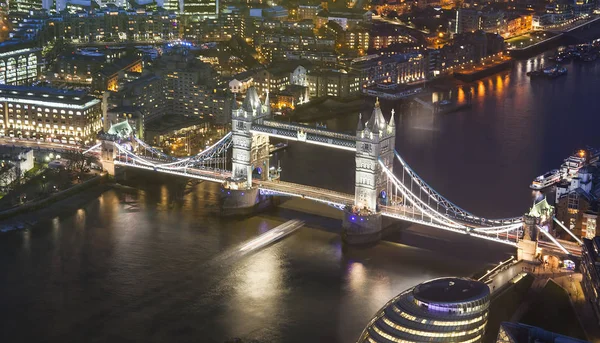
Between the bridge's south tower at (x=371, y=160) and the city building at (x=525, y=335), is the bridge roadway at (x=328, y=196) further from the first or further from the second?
the city building at (x=525, y=335)

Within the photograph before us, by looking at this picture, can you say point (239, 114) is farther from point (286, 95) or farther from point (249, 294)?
point (286, 95)

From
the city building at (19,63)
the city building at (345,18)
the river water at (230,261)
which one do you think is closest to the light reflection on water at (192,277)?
the river water at (230,261)

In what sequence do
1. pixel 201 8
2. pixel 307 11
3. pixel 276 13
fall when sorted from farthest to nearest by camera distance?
1. pixel 307 11
2. pixel 201 8
3. pixel 276 13

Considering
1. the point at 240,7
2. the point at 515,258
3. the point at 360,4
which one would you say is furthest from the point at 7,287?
the point at 360,4

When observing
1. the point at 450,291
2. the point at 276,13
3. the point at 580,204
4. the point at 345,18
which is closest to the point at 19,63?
the point at 276,13

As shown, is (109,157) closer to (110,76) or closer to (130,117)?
(130,117)

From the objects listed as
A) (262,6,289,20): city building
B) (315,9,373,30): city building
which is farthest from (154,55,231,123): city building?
(315,9,373,30): city building
